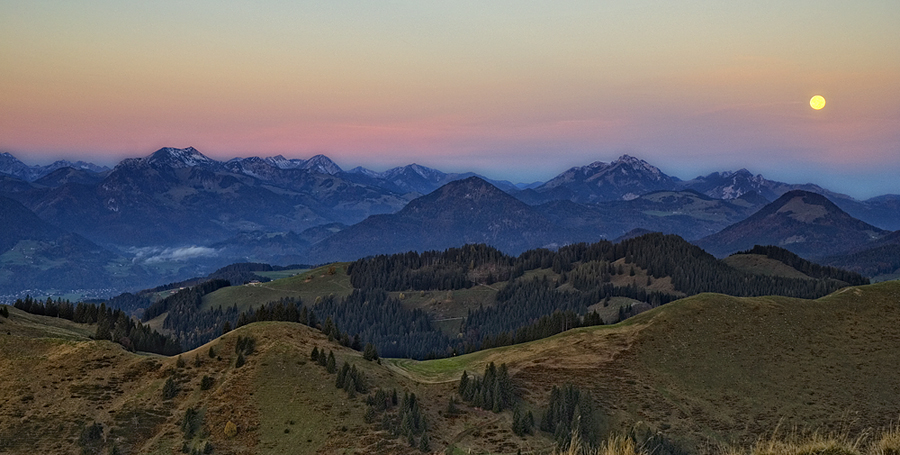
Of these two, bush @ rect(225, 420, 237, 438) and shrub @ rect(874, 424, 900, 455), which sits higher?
shrub @ rect(874, 424, 900, 455)

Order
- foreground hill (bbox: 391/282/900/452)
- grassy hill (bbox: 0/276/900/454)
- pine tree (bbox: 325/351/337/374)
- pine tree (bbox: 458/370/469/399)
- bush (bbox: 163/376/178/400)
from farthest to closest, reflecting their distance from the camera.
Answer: pine tree (bbox: 458/370/469/399)
pine tree (bbox: 325/351/337/374)
foreground hill (bbox: 391/282/900/452)
bush (bbox: 163/376/178/400)
grassy hill (bbox: 0/276/900/454)

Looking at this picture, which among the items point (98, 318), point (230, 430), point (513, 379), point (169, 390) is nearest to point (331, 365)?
point (230, 430)

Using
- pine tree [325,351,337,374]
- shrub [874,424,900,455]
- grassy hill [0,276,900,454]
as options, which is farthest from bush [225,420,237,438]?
shrub [874,424,900,455]

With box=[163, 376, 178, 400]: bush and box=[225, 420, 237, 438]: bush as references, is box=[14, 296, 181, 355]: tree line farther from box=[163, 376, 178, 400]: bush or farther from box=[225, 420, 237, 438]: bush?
box=[225, 420, 237, 438]: bush

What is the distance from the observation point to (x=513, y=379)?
357ft

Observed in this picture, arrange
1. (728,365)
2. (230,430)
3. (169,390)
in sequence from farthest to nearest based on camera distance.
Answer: (728,365) < (169,390) < (230,430)

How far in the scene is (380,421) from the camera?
84438mm

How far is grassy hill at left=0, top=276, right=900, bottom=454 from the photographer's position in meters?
79.7

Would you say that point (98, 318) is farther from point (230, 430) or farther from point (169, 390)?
point (230, 430)

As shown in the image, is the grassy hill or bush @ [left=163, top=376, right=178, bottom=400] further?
bush @ [left=163, top=376, right=178, bottom=400]

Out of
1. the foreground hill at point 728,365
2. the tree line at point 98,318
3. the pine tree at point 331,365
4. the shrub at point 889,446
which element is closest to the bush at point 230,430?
the pine tree at point 331,365

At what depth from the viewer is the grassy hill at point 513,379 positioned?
261ft

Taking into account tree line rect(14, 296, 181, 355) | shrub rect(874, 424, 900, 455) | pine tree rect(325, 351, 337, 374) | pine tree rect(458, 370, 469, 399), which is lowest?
tree line rect(14, 296, 181, 355)

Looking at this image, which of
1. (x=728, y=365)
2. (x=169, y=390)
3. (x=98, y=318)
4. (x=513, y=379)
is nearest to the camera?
(x=169, y=390)
